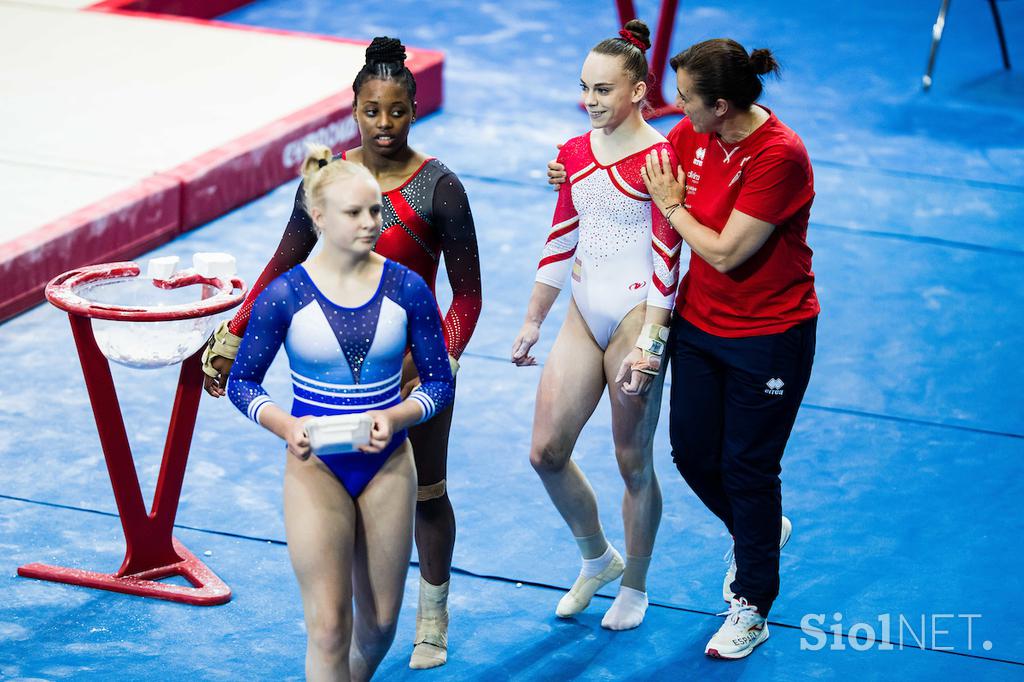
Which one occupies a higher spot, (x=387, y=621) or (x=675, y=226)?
(x=675, y=226)

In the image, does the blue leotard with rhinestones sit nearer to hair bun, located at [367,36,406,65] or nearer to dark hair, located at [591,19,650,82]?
hair bun, located at [367,36,406,65]

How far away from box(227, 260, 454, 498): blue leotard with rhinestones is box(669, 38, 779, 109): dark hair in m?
0.96

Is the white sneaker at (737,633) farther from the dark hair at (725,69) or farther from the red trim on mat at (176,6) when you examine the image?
the red trim on mat at (176,6)

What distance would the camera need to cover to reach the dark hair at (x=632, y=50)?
3.76 m

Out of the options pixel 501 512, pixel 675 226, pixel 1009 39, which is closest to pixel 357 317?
pixel 675 226

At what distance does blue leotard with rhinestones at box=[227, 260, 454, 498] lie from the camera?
317 cm

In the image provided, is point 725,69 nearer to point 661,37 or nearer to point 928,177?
point 928,177

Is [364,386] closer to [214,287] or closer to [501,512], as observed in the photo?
[214,287]

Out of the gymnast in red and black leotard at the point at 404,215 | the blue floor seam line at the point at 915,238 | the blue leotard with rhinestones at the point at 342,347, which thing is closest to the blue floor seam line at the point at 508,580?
the gymnast in red and black leotard at the point at 404,215

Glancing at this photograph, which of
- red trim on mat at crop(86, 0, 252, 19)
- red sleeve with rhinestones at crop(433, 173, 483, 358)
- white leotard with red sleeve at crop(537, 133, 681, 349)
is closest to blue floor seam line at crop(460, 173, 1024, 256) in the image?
white leotard with red sleeve at crop(537, 133, 681, 349)

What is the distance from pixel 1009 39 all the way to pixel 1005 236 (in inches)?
193

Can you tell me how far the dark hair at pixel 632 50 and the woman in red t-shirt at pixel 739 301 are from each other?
0.12 meters

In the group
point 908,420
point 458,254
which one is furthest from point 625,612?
point 908,420

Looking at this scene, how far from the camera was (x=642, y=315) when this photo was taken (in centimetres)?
391
